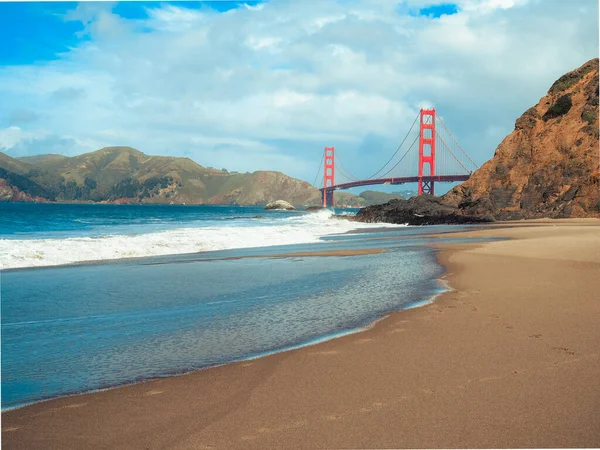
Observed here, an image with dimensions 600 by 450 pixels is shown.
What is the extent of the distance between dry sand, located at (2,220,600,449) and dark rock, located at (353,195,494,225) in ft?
122

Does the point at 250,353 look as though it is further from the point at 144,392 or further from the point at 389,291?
the point at 389,291

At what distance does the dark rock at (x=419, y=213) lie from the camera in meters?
41.8

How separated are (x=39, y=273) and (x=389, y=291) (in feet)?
26.3

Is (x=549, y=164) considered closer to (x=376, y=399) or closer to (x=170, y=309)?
(x=170, y=309)

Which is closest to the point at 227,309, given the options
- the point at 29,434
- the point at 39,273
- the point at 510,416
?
the point at 29,434

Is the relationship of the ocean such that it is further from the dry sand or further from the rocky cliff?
the rocky cliff

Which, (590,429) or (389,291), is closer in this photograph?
(590,429)

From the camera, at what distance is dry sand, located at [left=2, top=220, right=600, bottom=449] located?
293 centimetres

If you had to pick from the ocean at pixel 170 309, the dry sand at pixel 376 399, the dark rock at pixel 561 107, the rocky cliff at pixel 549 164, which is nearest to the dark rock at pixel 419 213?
the rocky cliff at pixel 549 164

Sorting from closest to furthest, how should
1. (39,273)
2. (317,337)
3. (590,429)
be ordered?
(590,429)
(317,337)
(39,273)

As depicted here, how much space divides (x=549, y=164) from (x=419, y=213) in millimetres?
11518

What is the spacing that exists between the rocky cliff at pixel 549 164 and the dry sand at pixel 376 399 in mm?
36228

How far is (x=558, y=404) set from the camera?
3287 mm

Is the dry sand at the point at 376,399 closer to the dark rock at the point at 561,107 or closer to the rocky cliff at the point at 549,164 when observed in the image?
the rocky cliff at the point at 549,164
